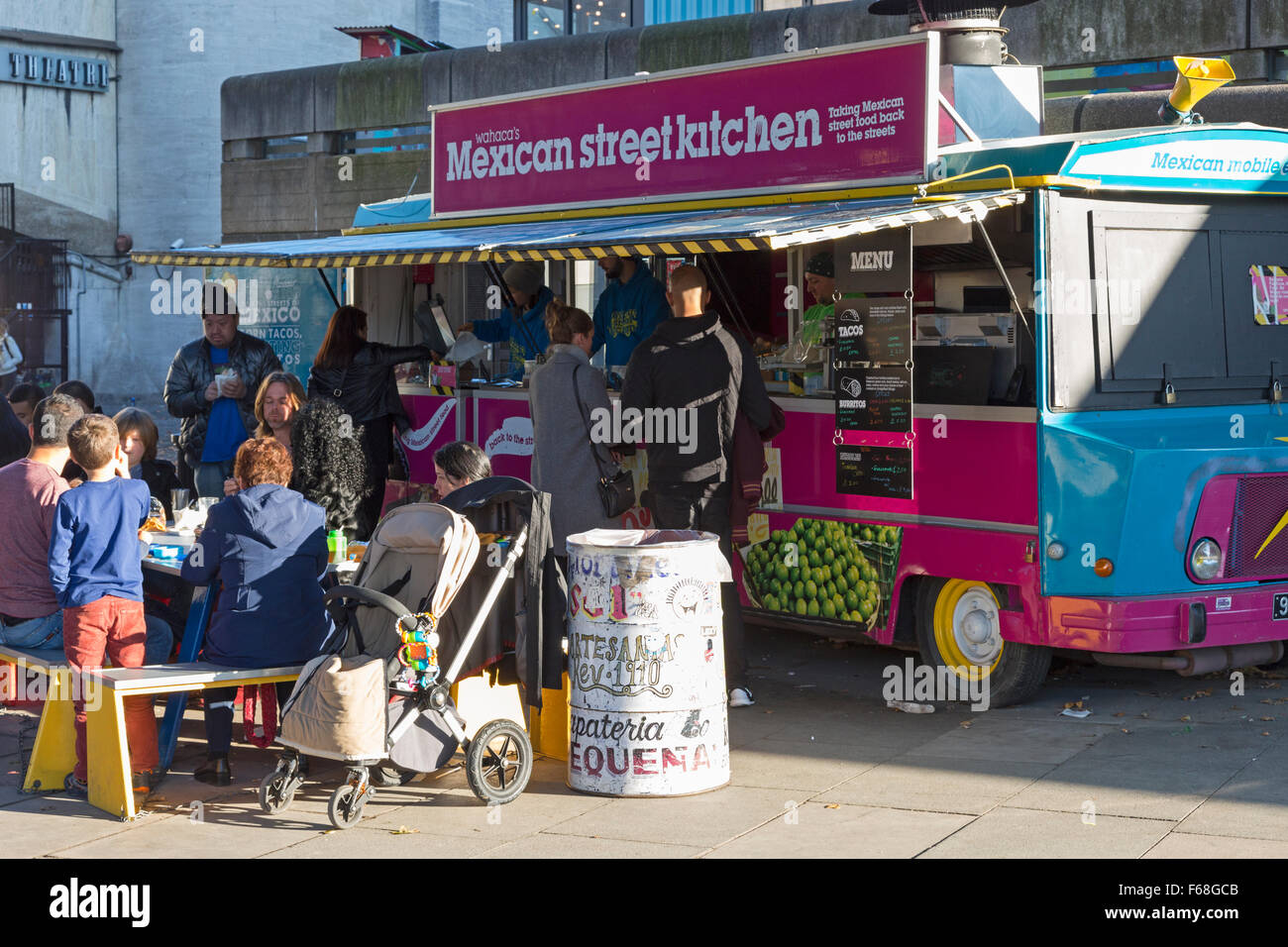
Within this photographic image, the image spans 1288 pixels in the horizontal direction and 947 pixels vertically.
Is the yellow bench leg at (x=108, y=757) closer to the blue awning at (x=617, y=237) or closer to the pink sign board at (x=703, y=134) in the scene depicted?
the blue awning at (x=617, y=237)

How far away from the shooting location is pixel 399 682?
6.63 m

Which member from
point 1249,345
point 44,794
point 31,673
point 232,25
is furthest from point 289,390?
point 232,25

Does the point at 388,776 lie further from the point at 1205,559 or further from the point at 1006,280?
the point at 1205,559

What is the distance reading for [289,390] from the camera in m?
9.20

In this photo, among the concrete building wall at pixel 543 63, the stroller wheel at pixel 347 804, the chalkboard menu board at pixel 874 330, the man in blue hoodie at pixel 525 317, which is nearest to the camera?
the stroller wheel at pixel 347 804

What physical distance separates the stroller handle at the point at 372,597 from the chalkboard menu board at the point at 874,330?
111 inches

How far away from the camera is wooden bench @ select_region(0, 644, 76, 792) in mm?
7137

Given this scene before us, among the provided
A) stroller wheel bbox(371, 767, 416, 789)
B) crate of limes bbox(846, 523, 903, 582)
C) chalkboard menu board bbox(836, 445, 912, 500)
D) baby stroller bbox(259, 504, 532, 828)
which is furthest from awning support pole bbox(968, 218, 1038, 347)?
stroller wheel bbox(371, 767, 416, 789)

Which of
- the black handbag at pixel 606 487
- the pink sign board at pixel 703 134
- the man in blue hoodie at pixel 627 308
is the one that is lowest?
the black handbag at pixel 606 487

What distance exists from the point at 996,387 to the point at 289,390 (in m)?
3.76

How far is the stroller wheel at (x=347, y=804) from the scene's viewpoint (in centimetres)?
633

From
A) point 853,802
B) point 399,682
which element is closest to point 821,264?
Answer: point 853,802

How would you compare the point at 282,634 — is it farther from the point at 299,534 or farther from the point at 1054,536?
the point at 1054,536

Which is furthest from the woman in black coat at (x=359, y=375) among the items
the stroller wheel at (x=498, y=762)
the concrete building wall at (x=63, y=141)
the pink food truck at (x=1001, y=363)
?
the concrete building wall at (x=63, y=141)
